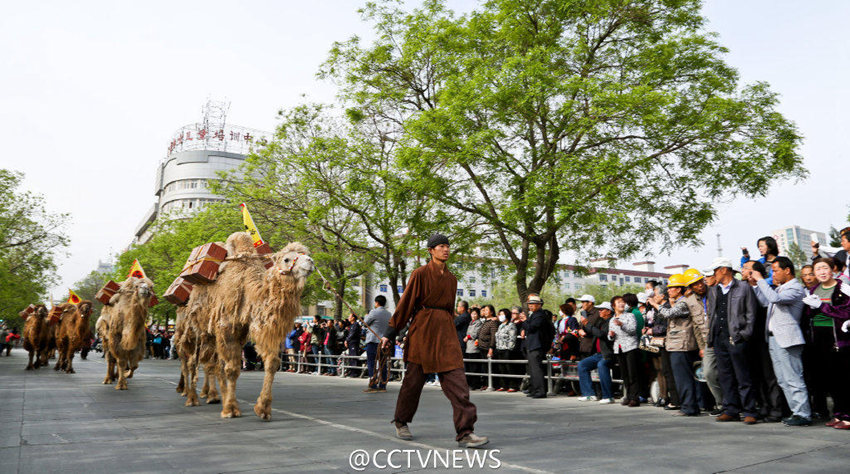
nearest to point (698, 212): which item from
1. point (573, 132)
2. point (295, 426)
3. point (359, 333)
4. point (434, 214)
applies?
point (573, 132)

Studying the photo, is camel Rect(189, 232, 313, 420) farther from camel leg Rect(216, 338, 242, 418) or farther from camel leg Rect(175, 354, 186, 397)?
camel leg Rect(175, 354, 186, 397)

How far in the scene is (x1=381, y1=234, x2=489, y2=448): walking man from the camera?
211 inches

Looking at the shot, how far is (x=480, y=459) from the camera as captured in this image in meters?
4.53

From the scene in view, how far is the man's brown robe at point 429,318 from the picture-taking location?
540 centimetres

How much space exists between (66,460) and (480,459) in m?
3.47

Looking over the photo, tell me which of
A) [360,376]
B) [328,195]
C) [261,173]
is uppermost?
[261,173]

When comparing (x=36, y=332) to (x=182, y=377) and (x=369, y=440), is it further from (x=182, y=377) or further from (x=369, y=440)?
(x=369, y=440)

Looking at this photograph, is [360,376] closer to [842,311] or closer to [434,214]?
[434,214]

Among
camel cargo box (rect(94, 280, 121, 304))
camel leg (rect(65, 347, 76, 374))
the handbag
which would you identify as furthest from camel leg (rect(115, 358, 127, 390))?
the handbag

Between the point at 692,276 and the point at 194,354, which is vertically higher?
the point at 692,276

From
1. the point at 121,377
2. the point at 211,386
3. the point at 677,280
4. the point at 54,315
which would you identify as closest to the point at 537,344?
the point at 677,280

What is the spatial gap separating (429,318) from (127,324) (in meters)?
8.72

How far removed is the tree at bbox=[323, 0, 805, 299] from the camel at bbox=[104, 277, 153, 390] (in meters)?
8.44

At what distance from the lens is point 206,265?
799 centimetres
